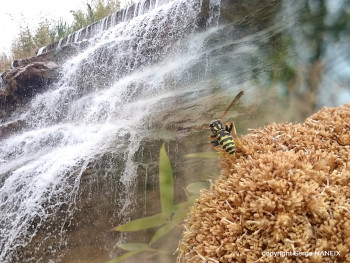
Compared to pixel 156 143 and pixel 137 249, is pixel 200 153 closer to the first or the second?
pixel 156 143

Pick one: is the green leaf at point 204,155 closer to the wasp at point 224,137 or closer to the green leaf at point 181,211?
the green leaf at point 181,211

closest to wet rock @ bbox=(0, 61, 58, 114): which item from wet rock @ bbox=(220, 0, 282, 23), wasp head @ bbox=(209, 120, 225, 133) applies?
wet rock @ bbox=(220, 0, 282, 23)

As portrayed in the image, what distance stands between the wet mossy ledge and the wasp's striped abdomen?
73mm

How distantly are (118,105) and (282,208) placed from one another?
182 inches

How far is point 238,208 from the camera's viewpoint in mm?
926

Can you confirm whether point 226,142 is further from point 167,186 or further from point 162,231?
point 162,231

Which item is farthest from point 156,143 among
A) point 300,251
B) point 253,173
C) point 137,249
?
point 300,251

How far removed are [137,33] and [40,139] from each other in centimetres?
321

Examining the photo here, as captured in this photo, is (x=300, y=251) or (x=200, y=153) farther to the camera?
(x=200, y=153)

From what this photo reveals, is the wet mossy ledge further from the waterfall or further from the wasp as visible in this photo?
the waterfall

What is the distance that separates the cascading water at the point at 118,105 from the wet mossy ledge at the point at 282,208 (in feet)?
7.03

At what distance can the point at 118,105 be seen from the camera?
17.1 ft

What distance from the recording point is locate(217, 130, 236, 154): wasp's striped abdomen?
3.91 feet

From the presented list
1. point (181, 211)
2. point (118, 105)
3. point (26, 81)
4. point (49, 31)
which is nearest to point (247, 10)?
point (118, 105)
